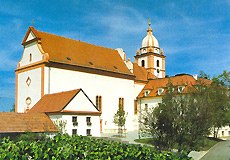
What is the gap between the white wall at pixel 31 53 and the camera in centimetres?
4553

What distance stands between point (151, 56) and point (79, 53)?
27339mm

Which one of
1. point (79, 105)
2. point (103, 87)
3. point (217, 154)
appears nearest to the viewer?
point (217, 154)

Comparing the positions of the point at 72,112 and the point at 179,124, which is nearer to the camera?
the point at 179,124

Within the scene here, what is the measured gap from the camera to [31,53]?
4731 cm

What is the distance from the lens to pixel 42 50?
4494 cm

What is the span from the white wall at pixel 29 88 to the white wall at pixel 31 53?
5.23 feet

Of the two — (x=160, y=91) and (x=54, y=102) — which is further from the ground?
(x=160, y=91)

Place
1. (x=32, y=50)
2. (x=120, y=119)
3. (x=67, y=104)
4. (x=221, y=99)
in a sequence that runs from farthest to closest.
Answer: (x=120, y=119)
(x=32, y=50)
(x=221, y=99)
(x=67, y=104)

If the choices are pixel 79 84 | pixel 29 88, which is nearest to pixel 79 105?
pixel 79 84

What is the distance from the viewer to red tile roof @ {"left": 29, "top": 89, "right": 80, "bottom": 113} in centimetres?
3684

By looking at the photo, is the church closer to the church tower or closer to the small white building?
the small white building

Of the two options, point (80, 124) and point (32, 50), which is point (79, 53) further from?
point (80, 124)

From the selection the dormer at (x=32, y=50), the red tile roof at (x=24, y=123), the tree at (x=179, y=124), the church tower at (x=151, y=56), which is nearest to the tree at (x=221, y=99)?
the tree at (x=179, y=124)

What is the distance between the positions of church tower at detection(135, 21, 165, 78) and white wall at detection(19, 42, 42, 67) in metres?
32.5
